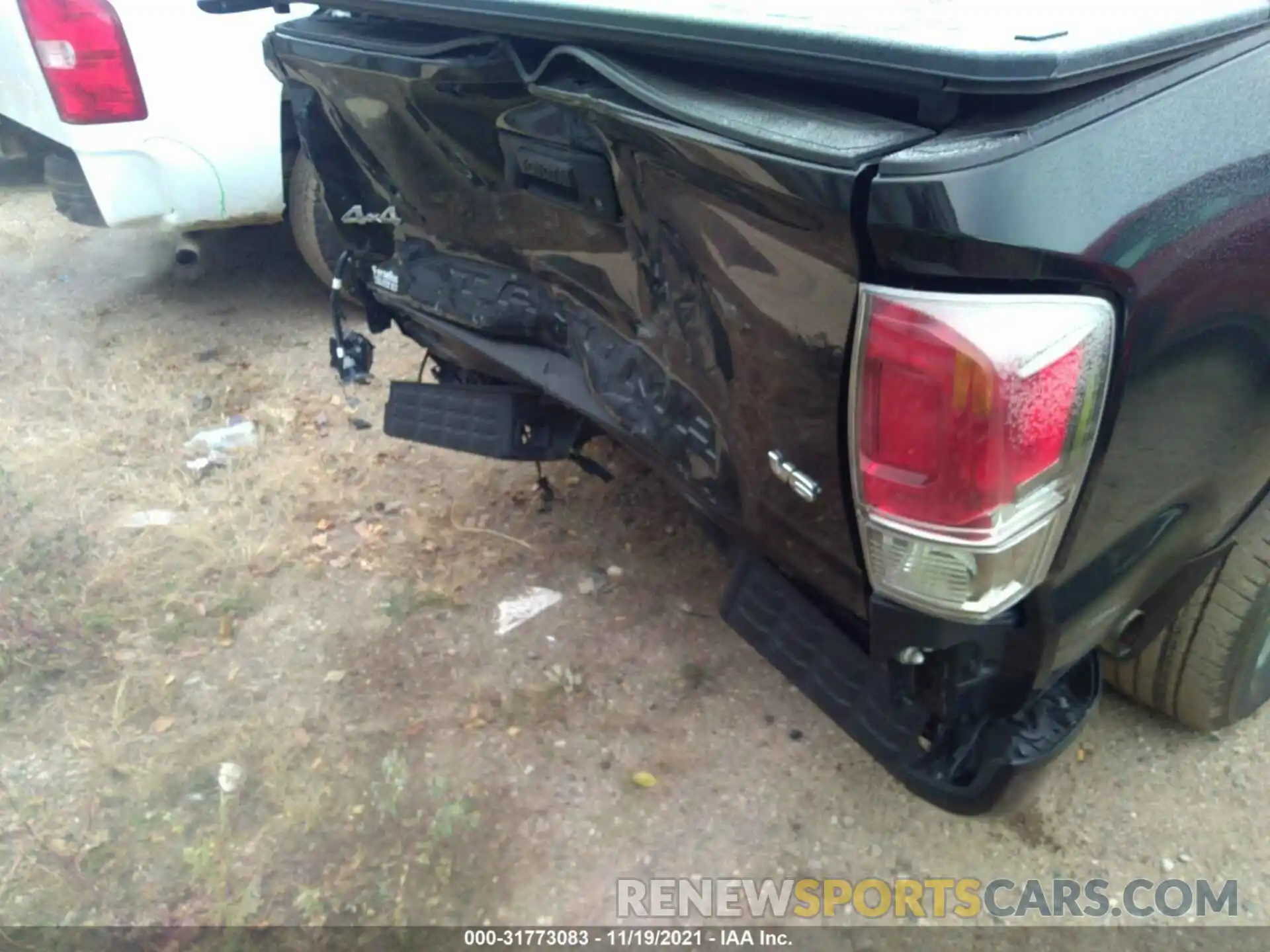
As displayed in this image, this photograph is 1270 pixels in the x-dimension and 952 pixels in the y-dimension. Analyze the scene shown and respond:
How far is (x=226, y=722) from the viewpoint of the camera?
7.91 ft

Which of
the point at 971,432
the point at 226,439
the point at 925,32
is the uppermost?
the point at 925,32

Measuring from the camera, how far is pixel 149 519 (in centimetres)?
316

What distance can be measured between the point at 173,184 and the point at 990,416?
3577 mm

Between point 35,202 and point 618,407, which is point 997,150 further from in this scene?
point 35,202

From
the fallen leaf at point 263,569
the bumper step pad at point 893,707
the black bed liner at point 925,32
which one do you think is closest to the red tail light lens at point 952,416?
the black bed liner at point 925,32

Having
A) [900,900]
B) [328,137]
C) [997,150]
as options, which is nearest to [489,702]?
[900,900]

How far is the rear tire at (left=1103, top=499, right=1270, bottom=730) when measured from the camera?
1.85 m

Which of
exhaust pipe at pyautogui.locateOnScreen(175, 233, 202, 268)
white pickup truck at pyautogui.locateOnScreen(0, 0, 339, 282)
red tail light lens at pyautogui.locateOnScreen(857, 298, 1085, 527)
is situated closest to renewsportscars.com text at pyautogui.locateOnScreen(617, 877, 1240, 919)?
red tail light lens at pyautogui.locateOnScreen(857, 298, 1085, 527)

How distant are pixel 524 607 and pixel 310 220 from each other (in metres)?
2.31

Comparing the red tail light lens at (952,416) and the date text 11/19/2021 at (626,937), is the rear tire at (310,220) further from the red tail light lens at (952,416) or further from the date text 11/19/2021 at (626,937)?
the red tail light lens at (952,416)

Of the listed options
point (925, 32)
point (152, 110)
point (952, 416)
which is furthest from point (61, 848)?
point (152, 110)

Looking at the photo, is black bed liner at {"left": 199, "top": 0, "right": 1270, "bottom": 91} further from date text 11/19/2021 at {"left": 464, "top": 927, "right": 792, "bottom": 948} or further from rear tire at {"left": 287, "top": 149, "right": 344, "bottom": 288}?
rear tire at {"left": 287, "top": 149, "right": 344, "bottom": 288}

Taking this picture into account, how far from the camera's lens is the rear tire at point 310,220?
409 centimetres

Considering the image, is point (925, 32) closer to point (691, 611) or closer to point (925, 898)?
point (925, 898)
